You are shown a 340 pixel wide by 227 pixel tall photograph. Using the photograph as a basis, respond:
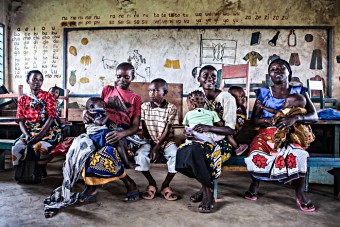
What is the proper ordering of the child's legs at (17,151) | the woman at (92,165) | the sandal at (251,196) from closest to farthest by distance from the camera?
1. the woman at (92,165)
2. the sandal at (251,196)
3. the child's legs at (17,151)

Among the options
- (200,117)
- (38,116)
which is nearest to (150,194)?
(200,117)

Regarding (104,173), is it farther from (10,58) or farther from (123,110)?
(10,58)

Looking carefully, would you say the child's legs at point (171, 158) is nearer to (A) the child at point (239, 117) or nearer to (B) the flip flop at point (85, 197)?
(A) the child at point (239, 117)

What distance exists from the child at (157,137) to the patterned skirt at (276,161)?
72 centimetres

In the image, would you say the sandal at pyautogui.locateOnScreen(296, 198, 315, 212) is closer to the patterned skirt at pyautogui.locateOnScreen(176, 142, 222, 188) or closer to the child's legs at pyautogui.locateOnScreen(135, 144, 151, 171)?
the patterned skirt at pyautogui.locateOnScreen(176, 142, 222, 188)

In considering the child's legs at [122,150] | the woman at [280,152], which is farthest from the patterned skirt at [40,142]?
the woman at [280,152]

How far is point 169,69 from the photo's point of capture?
5578 mm

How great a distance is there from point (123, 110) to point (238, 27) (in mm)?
3628

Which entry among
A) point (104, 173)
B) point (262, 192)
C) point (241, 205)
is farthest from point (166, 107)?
point (262, 192)

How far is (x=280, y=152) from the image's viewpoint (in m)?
2.39

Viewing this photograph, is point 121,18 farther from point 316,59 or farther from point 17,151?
point 316,59

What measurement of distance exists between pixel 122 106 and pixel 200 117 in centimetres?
78

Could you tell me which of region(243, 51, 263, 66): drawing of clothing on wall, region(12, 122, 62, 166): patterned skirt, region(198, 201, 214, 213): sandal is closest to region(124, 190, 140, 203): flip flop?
region(198, 201, 214, 213): sandal

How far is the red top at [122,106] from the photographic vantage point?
2.67 meters
